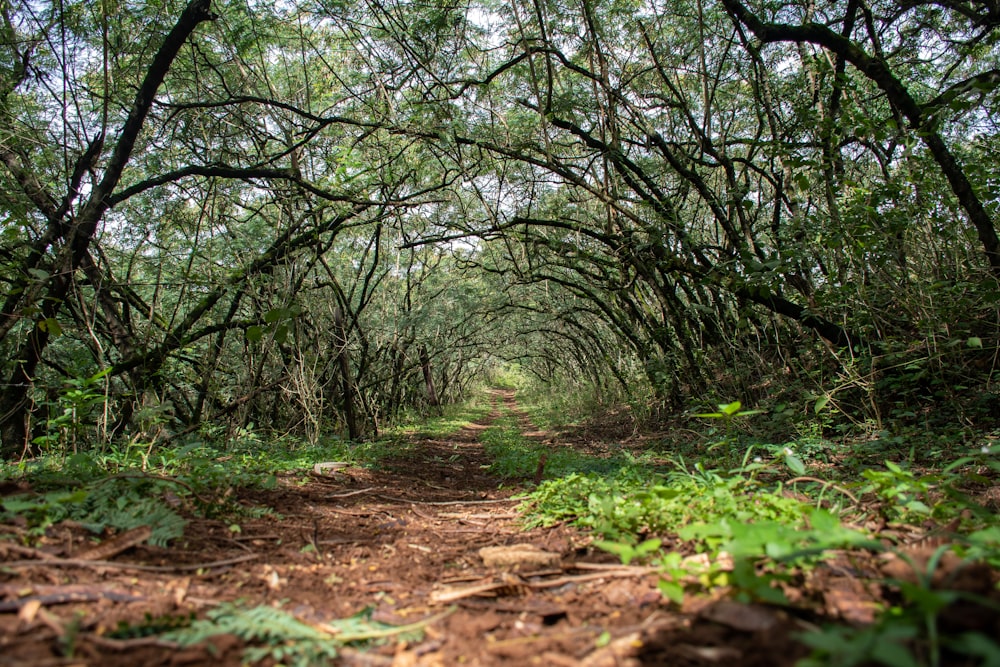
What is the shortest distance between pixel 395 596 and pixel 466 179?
5.12 m

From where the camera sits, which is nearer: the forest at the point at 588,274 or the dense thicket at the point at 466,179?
the forest at the point at 588,274

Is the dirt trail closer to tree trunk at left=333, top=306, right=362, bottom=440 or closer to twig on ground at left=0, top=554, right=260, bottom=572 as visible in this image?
twig on ground at left=0, top=554, right=260, bottom=572

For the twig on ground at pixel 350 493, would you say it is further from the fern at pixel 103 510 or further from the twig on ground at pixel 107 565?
the twig on ground at pixel 107 565

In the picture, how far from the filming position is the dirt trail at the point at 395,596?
4.15 ft

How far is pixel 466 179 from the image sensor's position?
20.1 ft

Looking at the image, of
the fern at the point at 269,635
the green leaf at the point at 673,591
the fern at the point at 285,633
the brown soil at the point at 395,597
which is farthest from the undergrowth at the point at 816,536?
the fern at the point at 269,635

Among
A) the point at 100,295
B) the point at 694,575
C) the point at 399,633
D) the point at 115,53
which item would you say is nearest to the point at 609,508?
the point at 694,575

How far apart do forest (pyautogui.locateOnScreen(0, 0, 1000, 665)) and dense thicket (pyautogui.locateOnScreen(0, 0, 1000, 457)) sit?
50 millimetres

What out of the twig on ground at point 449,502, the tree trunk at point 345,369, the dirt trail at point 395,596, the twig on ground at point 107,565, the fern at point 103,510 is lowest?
the twig on ground at point 449,502

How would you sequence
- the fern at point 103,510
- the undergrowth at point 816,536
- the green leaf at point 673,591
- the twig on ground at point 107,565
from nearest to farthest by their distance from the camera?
the undergrowth at point 816,536 < the green leaf at point 673,591 < the twig on ground at point 107,565 < the fern at point 103,510

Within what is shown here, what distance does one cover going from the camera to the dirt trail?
1.26m

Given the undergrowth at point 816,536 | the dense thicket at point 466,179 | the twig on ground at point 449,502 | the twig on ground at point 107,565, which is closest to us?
the undergrowth at point 816,536

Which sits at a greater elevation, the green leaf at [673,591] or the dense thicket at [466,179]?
the dense thicket at [466,179]

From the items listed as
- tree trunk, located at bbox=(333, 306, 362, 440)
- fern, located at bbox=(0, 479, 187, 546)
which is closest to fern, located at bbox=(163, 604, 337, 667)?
fern, located at bbox=(0, 479, 187, 546)
